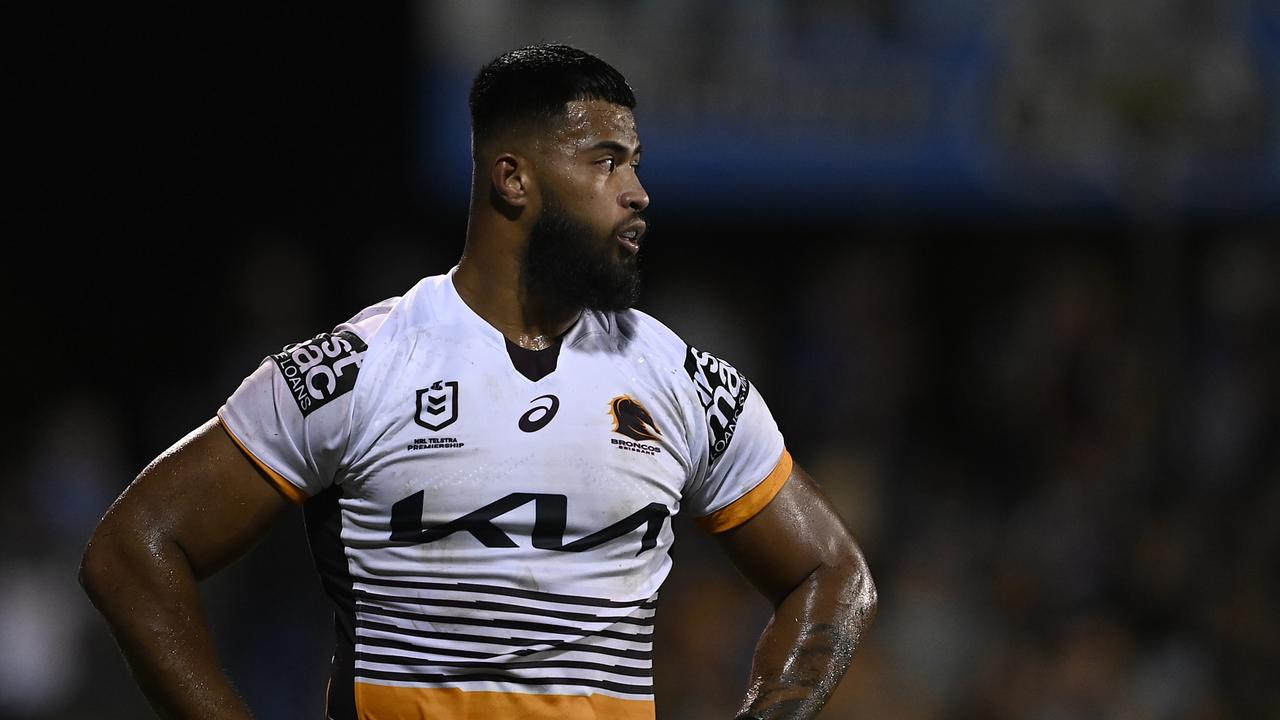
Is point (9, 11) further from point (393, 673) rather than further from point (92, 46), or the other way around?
point (393, 673)

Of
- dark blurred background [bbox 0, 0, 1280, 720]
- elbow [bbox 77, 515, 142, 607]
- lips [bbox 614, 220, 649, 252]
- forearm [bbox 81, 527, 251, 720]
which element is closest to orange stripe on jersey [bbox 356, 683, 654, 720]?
forearm [bbox 81, 527, 251, 720]

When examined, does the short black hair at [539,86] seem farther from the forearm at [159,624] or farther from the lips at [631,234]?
the forearm at [159,624]

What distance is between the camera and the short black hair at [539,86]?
3.54 meters

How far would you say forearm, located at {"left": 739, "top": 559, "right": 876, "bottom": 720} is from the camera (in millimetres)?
3566

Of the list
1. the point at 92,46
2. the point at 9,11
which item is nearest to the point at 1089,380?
the point at 92,46

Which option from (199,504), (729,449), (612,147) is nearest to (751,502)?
(729,449)

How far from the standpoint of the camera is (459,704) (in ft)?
11.0

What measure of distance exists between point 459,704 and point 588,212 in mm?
1089

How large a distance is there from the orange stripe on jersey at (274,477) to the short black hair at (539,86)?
0.87 metres

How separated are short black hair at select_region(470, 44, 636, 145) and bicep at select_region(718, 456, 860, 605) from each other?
0.98 m

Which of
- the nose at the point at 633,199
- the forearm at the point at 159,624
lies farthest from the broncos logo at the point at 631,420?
the forearm at the point at 159,624

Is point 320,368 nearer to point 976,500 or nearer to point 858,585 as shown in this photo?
point 858,585

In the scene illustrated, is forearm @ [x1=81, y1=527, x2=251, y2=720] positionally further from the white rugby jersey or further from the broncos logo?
the broncos logo

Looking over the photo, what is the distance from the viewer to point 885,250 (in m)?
10.7
